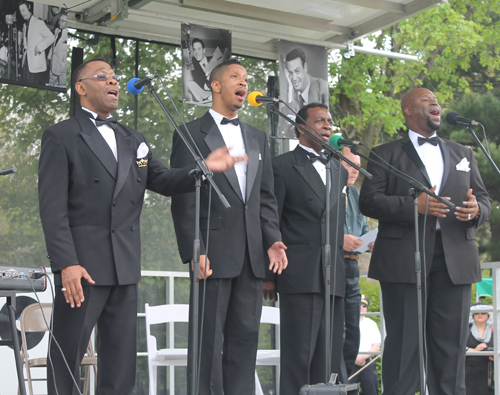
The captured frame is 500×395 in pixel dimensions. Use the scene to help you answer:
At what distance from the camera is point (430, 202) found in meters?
4.30

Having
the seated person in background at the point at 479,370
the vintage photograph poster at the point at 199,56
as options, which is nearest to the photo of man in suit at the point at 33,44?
the vintage photograph poster at the point at 199,56

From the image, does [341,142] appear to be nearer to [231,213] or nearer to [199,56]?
[231,213]

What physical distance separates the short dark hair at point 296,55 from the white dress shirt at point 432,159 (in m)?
2.50

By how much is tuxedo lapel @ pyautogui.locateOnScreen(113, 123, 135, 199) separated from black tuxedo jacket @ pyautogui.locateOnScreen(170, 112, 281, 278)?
1.21ft

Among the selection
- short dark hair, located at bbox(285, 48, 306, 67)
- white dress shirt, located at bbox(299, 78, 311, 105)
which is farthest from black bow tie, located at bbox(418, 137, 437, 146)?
short dark hair, located at bbox(285, 48, 306, 67)

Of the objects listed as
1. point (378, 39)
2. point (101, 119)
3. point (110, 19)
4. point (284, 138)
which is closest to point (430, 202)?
point (101, 119)

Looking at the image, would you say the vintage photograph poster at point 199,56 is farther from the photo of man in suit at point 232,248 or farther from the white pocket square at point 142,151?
the white pocket square at point 142,151

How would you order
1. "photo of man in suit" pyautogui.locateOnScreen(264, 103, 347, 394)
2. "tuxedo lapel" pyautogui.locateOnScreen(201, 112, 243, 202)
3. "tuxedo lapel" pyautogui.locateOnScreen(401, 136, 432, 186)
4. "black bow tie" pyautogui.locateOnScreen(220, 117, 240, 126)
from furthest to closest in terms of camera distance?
"tuxedo lapel" pyautogui.locateOnScreen(401, 136, 432, 186) < "photo of man in suit" pyautogui.locateOnScreen(264, 103, 347, 394) < "black bow tie" pyautogui.locateOnScreen(220, 117, 240, 126) < "tuxedo lapel" pyautogui.locateOnScreen(201, 112, 243, 202)

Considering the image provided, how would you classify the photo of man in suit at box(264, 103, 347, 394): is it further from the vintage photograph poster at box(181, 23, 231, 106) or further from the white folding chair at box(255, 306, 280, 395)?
the vintage photograph poster at box(181, 23, 231, 106)

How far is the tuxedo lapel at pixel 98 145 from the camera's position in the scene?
3768 millimetres

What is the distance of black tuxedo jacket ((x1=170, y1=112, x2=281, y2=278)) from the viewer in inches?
157

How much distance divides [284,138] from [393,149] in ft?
7.74

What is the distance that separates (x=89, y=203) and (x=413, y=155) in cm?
222

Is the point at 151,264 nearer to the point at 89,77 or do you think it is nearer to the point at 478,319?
the point at 89,77
